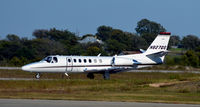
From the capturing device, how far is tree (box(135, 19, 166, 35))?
127812 mm

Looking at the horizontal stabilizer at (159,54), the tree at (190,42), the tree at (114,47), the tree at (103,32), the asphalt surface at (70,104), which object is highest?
the tree at (103,32)

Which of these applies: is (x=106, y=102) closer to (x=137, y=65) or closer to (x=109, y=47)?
(x=137, y=65)

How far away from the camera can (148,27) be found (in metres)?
132

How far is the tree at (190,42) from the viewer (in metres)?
109

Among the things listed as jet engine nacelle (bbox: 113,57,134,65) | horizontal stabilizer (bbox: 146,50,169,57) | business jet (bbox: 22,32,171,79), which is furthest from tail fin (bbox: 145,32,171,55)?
jet engine nacelle (bbox: 113,57,134,65)

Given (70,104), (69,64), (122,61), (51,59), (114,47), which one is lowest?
(70,104)

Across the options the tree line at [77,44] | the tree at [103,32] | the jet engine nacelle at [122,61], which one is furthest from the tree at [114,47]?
the jet engine nacelle at [122,61]

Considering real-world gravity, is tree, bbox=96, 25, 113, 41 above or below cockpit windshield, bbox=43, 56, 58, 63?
above

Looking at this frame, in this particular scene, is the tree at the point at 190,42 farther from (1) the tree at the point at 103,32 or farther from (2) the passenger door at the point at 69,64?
(2) the passenger door at the point at 69,64

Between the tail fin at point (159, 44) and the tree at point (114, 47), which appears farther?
the tree at point (114, 47)

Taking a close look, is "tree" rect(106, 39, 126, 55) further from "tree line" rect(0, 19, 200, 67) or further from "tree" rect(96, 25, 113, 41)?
"tree" rect(96, 25, 113, 41)

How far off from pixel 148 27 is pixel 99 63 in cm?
9085

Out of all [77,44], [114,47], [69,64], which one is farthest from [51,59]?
[77,44]

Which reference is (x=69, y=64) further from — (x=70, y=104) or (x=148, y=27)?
(x=148, y=27)
